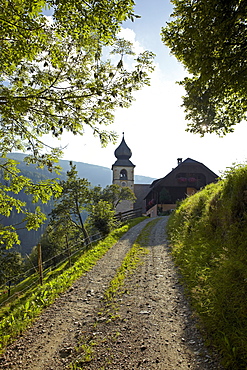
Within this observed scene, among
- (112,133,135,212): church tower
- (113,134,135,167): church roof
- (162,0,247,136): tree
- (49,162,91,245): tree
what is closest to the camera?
(162,0,247,136): tree

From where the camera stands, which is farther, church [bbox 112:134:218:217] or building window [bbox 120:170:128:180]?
building window [bbox 120:170:128:180]

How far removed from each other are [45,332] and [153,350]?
2.13 m

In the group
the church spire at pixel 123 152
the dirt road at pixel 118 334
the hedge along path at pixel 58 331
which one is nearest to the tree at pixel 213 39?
the dirt road at pixel 118 334

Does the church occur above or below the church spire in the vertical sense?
below

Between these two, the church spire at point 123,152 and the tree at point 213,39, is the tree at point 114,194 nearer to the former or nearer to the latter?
the church spire at point 123,152

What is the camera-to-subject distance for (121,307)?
4977mm

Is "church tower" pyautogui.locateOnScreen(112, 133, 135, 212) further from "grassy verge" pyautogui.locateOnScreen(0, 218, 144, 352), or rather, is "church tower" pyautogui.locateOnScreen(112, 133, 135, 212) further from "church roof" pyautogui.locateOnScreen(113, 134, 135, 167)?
"grassy verge" pyautogui.locateOnScreen(0, 218, 144, 352)

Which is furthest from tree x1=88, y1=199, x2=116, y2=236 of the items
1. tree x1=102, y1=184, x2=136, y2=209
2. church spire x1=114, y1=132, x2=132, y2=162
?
church spire x1=114, y1=132, x2=132, y2=162

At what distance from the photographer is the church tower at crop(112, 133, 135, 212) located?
50.2 meters

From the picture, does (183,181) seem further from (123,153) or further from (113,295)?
(113,295)

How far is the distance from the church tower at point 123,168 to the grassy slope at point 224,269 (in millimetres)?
41133

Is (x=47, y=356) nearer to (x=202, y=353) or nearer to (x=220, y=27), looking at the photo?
(x=202, y=353)

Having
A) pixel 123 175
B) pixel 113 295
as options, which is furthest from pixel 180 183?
pixel 113 295

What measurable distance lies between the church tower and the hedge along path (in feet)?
142
